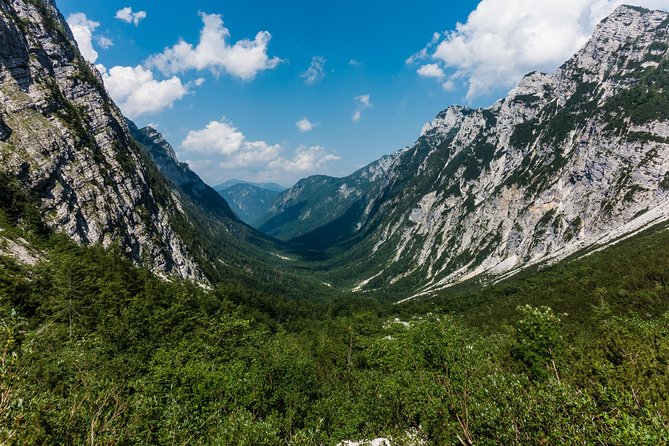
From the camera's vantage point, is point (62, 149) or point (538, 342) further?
point (62, 149)

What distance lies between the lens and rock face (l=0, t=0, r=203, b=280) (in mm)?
132875

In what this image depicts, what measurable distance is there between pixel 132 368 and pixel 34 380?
13215 millimetres

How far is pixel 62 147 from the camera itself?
14800cm

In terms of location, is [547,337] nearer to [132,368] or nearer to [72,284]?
[132,368]

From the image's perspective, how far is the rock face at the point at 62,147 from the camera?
13288cm

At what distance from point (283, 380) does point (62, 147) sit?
512ft

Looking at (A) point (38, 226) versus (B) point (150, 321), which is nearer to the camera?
(B) point (150, 321)

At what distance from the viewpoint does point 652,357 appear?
98.5 feet

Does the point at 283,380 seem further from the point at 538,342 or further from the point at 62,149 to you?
the point at 62,149

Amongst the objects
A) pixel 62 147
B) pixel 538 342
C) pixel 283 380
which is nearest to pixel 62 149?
pixel 62 147

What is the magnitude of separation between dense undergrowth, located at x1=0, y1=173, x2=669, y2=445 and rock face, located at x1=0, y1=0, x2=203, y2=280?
220 feet

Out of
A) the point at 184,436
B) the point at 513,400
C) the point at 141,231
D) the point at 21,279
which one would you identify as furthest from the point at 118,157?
the point at 513,400

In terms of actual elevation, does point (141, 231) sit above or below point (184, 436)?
above

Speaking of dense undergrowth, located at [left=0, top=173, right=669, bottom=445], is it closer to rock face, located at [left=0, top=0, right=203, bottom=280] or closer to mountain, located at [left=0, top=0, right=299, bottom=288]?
mountain, located at [left=0, top=0, right=299, bottom=288]
